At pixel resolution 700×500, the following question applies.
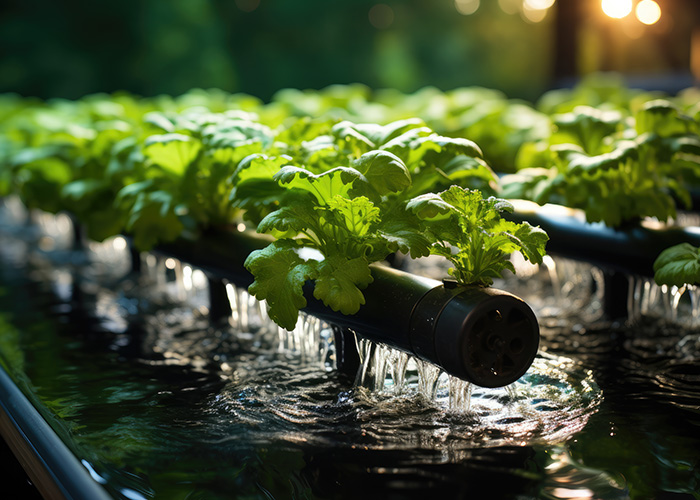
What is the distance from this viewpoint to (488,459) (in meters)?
1.49

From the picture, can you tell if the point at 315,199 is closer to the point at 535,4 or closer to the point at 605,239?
the point at 605,239

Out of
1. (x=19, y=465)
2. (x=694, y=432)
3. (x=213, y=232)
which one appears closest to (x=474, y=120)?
(x=213, y=232)

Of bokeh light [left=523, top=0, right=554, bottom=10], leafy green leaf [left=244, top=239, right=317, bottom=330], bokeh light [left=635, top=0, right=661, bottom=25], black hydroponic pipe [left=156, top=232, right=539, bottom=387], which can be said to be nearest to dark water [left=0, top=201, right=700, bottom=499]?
black hydroponic pipe [left=156, top=232, right=539, bottom=387]

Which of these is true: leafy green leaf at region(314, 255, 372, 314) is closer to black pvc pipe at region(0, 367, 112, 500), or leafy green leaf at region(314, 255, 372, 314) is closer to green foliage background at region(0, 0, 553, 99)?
black pvc pipe at region(0, 367, 112, 500)

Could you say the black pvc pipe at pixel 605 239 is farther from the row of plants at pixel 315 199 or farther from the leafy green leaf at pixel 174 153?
the leafy green leaf at pixel 174 153

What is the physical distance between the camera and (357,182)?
1.77 metres

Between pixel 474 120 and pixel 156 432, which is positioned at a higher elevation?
pixel 474 120

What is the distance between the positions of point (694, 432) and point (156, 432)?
3.87 feet

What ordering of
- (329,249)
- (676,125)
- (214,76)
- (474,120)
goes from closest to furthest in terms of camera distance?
(329,249)
(676,125)
(474,120)
(214,76)

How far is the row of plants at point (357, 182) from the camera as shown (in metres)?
1.72

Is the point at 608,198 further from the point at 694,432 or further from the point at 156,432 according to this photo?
the point at 156,432

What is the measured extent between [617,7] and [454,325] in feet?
27.7

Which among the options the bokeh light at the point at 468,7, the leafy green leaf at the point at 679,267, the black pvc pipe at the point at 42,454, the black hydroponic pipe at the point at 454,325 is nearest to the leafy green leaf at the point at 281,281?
the black hydroponic pipe at the point at 454,325

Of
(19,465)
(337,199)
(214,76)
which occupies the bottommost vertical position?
(19,465)
